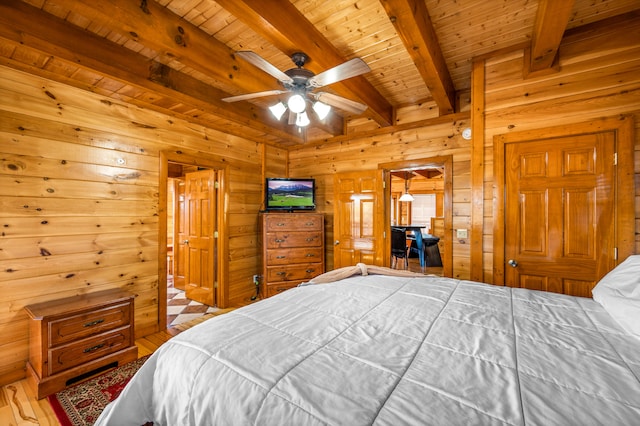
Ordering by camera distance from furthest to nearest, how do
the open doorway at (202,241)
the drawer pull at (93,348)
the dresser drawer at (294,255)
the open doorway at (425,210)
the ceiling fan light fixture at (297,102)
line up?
the dresser drawer at (294,255), the open doorway at (202,241), the open doorway at (425,210), the drawer pull at (93,348), the ceiling fan light fixture at (297,102)

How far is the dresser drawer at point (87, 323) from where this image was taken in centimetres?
207

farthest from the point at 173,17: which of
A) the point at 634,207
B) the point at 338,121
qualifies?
the point at 634,207

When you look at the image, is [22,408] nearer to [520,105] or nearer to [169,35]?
[169,35]

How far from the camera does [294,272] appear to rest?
12.7 ft

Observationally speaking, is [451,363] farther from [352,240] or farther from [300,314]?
[352,240]

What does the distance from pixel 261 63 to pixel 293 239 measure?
2573mm

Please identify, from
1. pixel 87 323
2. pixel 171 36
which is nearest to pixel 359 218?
pixel 171 36

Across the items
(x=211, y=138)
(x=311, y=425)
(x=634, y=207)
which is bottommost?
(x=311, y=425)

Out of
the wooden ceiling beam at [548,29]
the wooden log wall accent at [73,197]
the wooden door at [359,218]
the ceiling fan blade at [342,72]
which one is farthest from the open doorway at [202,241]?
the wooden ceiling beam at [548,29]

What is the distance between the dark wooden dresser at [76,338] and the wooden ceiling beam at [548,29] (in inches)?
151

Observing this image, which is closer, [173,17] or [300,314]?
[300,314]

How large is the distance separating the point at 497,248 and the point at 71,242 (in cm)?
393

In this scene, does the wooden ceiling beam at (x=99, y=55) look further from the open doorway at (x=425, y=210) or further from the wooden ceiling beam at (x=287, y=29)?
the open doorway at (x=425, y=210)

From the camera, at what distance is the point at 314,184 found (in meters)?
4.26
